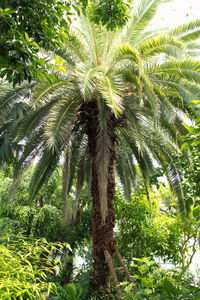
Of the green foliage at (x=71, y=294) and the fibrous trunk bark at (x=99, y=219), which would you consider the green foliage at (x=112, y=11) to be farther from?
the green foliage at (x=71, y=294)

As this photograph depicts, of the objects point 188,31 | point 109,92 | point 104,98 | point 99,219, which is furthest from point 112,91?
point 99,219

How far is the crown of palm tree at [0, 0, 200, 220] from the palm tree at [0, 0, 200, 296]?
0.06 feet

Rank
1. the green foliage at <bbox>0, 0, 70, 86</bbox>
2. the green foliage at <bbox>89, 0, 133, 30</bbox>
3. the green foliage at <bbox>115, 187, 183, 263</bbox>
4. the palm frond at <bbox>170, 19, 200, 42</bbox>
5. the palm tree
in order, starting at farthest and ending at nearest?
the green foliage at <bbox>115, 187, 183, 263</bbox> → the palm frond at <bbox>170, 19, 200, 42</bbox> → the palm tree → the green foliage at <bbox>89, 0, 133, 30</bbox> → the green foliage at <bbox>0, 0, 70, 86</bbox>

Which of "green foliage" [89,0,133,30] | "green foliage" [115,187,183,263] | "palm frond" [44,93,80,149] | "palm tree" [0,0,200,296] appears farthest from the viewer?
"green foliage" [115,187,183,263]

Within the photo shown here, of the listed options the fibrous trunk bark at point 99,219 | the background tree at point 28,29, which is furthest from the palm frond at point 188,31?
the background tree at point 28,29

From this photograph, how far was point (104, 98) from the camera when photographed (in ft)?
16.0

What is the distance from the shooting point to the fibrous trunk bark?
17.6ft

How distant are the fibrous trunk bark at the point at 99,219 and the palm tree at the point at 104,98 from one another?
2cm

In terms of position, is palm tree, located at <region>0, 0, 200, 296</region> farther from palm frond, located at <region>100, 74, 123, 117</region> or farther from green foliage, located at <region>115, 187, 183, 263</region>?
green foliage, located at <region>115, 187, 183, 263</region>

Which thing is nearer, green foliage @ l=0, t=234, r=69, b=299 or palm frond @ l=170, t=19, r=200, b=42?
green foliage @ l=0, t=234, r=69, b=299

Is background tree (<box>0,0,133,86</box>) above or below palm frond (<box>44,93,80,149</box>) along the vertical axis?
below

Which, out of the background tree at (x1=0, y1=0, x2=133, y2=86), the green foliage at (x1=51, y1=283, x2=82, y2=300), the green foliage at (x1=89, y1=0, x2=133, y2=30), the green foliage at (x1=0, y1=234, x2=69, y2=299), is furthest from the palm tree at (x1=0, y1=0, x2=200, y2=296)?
the green foliage at (x1=0, y1=234, x2=69, y2=299)

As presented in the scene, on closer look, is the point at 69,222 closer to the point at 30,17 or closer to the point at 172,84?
the point at 172,84

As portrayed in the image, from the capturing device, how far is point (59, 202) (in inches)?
399
